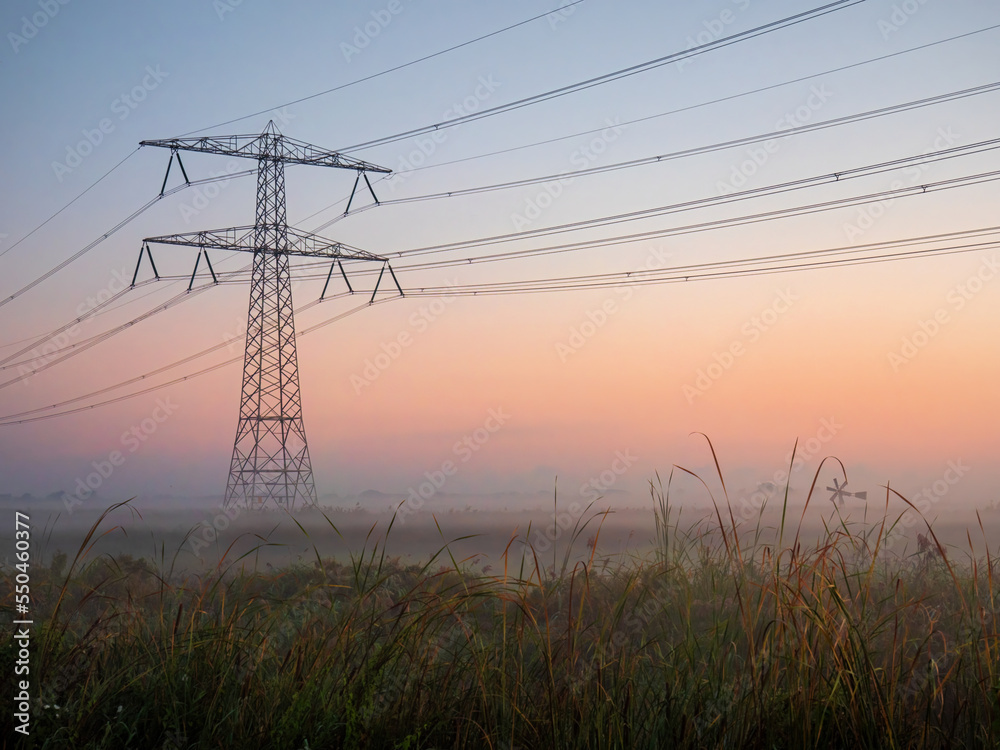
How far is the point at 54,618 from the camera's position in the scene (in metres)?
5.93

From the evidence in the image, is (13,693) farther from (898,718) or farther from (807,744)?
(898,718)

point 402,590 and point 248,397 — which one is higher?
point 248,397

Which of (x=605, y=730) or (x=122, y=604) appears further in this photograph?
(x=122, y=604)

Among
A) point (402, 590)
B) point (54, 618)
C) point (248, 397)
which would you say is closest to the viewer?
point (54, 618)

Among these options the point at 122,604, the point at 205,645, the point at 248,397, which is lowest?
the point at 122,604

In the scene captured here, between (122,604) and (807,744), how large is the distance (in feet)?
33.4

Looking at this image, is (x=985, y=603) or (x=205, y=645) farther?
(x=985, y=603)

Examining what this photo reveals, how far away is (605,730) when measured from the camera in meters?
4.87

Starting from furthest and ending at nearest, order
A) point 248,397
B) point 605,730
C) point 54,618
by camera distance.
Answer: point 248,397 → point 54,618 → point 605,730

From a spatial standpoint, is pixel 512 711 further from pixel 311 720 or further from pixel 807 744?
pixel 807 744

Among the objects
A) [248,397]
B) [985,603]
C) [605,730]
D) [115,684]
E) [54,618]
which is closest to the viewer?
[605,730]

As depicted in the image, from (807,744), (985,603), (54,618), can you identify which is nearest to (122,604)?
(54,618)

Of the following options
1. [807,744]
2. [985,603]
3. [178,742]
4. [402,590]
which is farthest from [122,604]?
[985,603]

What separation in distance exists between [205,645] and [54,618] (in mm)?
1192
